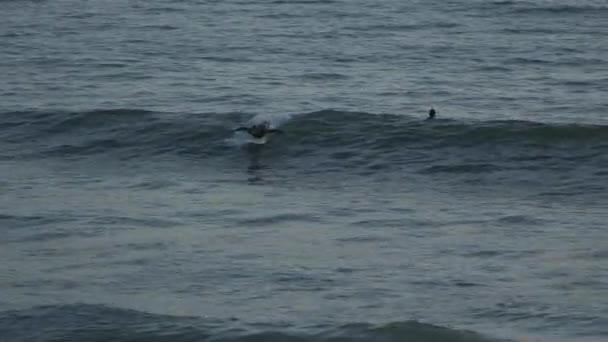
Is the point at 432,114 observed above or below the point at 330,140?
above

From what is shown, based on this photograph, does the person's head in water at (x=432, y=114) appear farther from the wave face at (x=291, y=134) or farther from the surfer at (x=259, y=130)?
the surfer at (x=259, y=130)

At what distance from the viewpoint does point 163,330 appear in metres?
12.9

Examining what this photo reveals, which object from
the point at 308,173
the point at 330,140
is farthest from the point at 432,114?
the point at 308,173

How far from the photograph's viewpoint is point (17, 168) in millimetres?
19578

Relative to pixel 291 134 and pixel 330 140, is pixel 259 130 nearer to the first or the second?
pixel 291 134

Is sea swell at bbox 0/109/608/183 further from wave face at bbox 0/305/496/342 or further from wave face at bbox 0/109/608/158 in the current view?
wave face at bbox 0/305/496/342

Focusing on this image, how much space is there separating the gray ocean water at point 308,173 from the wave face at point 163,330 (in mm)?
24

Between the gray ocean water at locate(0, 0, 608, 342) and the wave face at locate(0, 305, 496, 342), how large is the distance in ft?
0.08

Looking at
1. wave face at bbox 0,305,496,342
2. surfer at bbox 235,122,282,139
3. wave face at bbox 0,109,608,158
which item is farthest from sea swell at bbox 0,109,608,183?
wave face at bbox 0,305,496,342

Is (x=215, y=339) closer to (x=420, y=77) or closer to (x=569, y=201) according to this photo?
(x=569, y=201)

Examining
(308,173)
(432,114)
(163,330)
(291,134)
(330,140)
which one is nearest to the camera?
(163,330)

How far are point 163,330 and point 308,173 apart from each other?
21.6 ft

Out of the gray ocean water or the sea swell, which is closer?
the gray ocean water

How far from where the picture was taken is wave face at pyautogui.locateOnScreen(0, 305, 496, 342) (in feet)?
41.2
